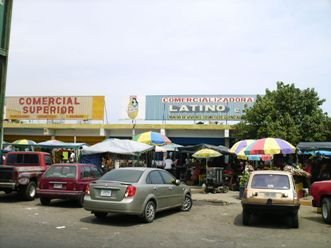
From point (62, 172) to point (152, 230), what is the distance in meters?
5.51

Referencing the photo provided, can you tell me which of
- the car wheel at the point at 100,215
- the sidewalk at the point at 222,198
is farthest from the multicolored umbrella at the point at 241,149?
the car wheel at the point at 100,215

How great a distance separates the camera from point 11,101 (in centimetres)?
4200

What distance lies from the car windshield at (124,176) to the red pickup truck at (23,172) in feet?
→ 17.1

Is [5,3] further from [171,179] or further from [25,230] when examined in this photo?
[171,179]

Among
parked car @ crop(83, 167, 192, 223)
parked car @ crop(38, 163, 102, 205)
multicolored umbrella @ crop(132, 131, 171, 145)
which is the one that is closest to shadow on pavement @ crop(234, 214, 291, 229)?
parked car @ crop(83, 167, 192, 223)

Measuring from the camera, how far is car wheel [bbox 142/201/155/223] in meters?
11.1

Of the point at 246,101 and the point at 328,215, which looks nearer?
the point at 328,215

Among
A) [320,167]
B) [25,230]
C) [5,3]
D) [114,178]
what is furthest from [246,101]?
[5,3]

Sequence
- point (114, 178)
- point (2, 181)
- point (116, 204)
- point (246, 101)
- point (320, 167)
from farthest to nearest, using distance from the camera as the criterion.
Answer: point (246, 101) → point (320, 167) → point (2, 181) → point (114, 178) → point (116, 204)

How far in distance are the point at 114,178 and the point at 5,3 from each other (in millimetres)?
7248

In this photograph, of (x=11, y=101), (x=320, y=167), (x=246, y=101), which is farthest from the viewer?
(x=11, y=101)

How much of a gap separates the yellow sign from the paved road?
2524 cm

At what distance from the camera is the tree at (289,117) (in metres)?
27.9

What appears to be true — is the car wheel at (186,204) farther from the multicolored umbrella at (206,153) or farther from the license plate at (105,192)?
the multicolored umbrella at (206,153)
